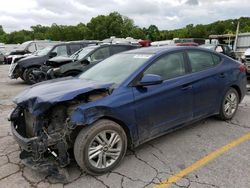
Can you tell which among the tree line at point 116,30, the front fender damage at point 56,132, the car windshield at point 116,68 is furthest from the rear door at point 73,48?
the tree line at point 116,30

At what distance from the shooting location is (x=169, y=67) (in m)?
4.19

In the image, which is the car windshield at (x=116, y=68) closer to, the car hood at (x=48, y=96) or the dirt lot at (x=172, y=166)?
the car hood at (x=48, y=96)

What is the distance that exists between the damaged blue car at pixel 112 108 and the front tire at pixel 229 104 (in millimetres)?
386

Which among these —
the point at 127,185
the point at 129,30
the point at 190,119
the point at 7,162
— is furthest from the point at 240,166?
the point at 129,30

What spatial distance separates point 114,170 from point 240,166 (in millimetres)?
1646

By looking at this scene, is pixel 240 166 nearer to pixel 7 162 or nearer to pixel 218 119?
pixel 218 119

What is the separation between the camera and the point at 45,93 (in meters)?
3.54

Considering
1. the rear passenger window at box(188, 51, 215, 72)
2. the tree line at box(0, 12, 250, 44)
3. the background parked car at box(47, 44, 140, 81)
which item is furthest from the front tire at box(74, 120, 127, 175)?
the tree line at box(0, 12, 250, 44)

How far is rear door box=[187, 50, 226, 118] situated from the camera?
441 cm

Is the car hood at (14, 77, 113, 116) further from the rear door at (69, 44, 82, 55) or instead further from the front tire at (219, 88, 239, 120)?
the rear door at (69, 44, 82, 55)

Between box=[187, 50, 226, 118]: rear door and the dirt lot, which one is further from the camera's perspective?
box=[187, 50, 226, 118]: rear door

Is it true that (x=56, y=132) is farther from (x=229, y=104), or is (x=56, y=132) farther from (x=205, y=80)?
(x=229, y=104)

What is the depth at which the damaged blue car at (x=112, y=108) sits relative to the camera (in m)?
3.22

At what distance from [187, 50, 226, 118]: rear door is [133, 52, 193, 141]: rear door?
18 cm
